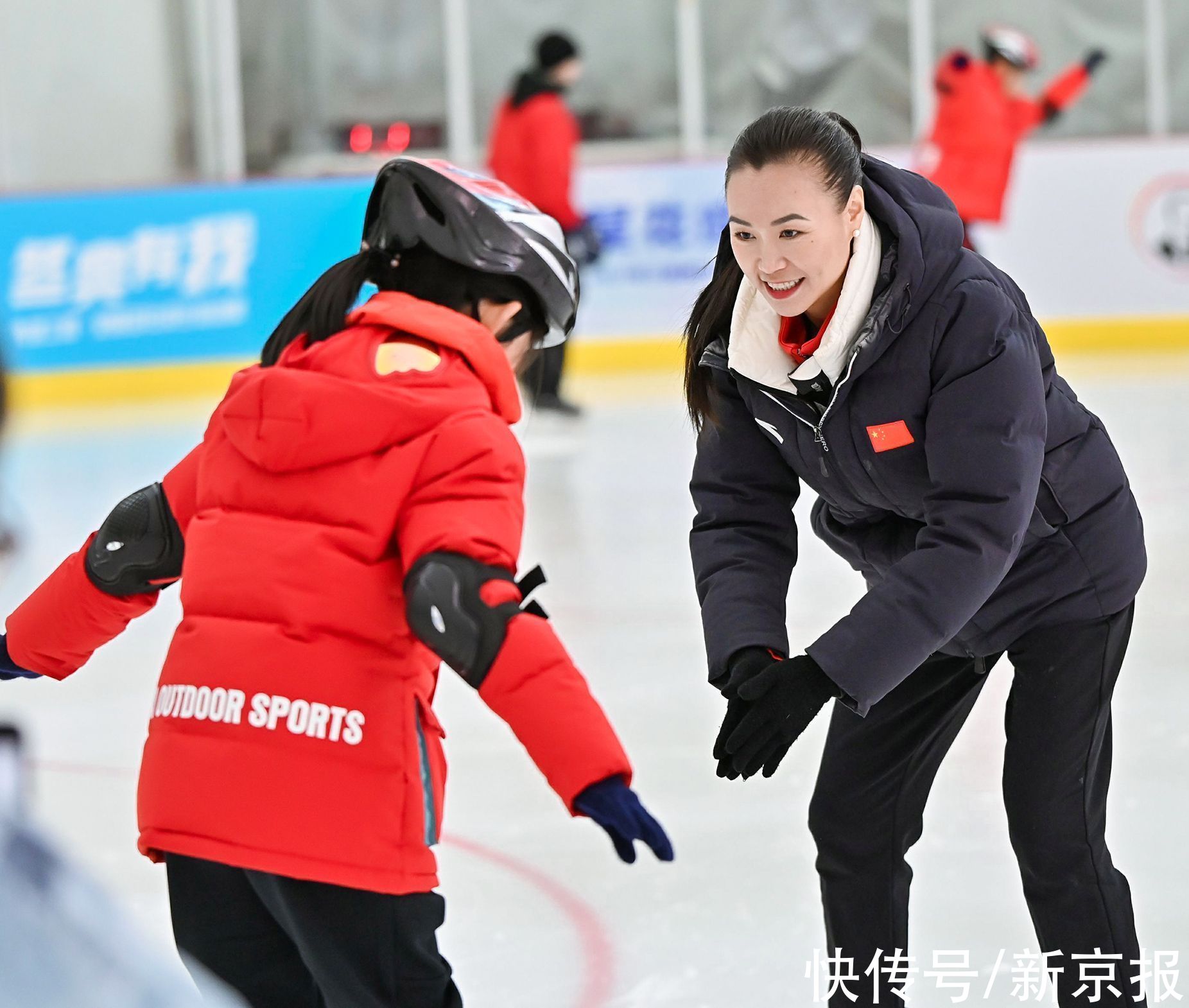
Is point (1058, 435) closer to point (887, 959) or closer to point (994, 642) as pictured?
point (994, 642)

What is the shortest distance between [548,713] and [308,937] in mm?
280

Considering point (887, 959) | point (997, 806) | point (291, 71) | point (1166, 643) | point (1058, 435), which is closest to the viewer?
point (1058, 435)

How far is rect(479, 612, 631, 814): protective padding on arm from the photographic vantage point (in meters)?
1.36

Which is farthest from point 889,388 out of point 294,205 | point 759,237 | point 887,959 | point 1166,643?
point 294,205

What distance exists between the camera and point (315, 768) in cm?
141

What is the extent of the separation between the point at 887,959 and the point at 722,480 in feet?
1.84

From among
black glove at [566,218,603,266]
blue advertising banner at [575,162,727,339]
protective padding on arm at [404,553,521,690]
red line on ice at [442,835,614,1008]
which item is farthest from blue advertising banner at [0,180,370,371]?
protective padding on arm at [404,553,521,690]

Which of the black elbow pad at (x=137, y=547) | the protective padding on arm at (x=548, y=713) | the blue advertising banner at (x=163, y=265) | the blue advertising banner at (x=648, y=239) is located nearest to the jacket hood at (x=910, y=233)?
the protective padding on arm at (x=548, y=713)

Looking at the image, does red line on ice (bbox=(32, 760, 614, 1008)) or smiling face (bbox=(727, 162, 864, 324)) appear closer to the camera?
smiling face (bbox=(727, 162, 864, 324))

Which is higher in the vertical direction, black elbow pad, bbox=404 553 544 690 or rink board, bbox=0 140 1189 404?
black elbow pad, bbox=404 553 544 690

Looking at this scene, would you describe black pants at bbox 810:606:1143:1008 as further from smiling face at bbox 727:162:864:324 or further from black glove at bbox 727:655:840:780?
smiling face at bbox 727:162:864:324

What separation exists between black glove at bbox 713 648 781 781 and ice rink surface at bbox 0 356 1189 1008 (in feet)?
1.40

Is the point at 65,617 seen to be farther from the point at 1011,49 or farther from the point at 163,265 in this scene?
the point at 163,265

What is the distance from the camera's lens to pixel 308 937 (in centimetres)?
142
